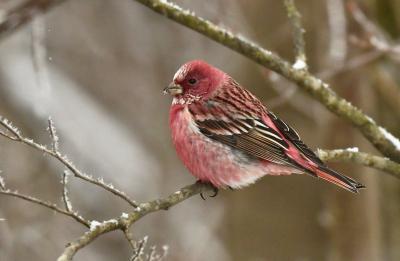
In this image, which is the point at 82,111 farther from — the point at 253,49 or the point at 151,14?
the point at 253,49

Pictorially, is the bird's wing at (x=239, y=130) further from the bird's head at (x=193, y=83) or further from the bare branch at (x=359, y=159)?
the bare branch at (x=359, y=159)

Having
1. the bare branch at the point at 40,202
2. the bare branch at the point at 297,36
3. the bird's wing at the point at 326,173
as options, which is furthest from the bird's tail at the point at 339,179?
the bare branch at the point at 40,202

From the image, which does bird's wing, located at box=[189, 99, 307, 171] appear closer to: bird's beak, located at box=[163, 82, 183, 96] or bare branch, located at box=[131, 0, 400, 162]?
bird's beak, located at box=[163, 82, 183, 96]

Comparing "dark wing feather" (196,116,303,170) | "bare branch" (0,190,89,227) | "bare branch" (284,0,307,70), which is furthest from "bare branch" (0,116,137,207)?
"bare branch" (284,0,307,70)

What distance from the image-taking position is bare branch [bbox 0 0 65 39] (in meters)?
5.70

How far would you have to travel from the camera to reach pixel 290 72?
6.39 m

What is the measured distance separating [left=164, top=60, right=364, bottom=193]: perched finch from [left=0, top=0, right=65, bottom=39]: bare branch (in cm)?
149

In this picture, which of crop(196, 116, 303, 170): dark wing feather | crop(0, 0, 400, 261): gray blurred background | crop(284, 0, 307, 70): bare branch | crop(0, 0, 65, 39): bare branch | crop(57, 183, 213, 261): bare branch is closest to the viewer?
crop(57, 183, 213, 261): bare branch

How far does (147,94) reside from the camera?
15.2 metres

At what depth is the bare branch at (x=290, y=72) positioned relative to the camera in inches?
244

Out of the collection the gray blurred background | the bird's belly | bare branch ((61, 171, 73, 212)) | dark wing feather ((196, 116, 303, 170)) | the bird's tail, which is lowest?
bare branch ((61, 171, 73, 212))

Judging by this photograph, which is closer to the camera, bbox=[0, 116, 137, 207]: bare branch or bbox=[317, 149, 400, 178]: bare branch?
bbox=[0, 116, 137, 207]: bare branch

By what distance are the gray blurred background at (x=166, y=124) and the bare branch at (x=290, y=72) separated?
121cm

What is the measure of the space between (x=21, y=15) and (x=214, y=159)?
1974 mm
